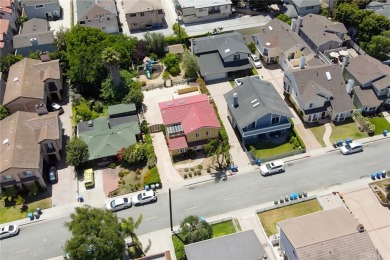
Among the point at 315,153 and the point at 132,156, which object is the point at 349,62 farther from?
the point at 132,156

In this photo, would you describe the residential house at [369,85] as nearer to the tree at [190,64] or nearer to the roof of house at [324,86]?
the roof of house at [324,86]

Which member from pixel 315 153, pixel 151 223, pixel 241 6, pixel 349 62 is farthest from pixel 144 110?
pixel 241 6

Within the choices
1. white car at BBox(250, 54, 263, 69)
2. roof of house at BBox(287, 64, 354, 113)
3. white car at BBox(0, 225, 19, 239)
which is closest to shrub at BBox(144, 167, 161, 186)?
white car at BBox(0, 225, 19, 239)

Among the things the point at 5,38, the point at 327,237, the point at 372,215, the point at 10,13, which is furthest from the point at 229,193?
the point at 10,13

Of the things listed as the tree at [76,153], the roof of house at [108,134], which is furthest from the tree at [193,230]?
the tree at [76,153]

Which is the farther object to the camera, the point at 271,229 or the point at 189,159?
the point at 189,159
